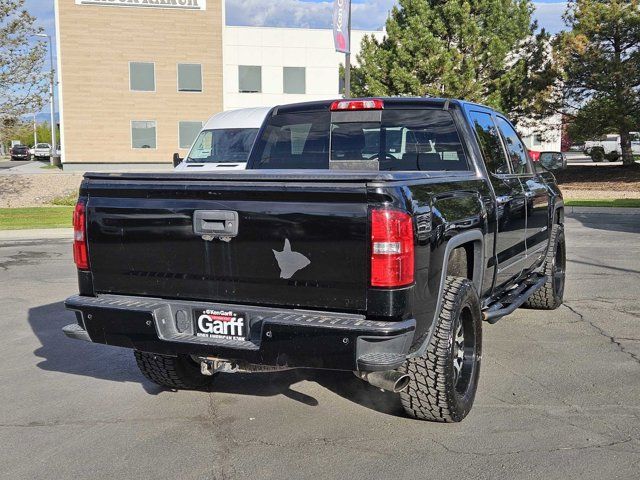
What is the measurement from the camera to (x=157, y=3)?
40.2m

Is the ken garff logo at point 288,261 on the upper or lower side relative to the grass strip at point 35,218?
upper

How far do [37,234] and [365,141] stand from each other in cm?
1161

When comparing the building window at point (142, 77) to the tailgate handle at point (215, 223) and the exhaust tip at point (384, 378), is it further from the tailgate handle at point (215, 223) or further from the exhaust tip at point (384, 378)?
the exhaust tip at point (384, 378)

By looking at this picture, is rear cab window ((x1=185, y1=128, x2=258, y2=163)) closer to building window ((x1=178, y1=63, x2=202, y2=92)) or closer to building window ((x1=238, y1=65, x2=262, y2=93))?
building window ((x1=178, y1=63, x2=202, y2=92))

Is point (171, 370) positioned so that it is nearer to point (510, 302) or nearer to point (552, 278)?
point (510, 302)

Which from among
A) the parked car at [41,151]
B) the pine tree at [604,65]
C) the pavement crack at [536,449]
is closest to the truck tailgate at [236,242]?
the pavement crack at [536,449]

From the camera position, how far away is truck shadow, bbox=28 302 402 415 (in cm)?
495

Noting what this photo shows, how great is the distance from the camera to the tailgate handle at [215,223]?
386cm

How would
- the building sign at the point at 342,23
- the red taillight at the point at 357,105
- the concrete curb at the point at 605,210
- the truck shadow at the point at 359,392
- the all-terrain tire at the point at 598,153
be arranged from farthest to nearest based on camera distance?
the all-terrain tire at the point at 598,153 < the concrete curb at the point at 605,210 < the building sign at the point at 342,23 < the red taillight at the point at 357,105 < the truck shadow at the point at 359,392

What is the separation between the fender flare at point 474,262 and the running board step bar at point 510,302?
0.30 m

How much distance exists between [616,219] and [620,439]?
48.0ft

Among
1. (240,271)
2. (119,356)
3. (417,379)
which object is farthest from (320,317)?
(119,356)

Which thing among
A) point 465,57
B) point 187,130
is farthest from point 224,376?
point 187,130

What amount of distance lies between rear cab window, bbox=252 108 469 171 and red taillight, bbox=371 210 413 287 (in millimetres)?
1967
